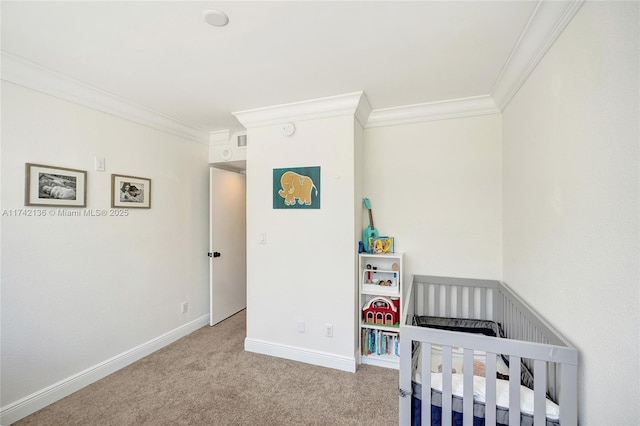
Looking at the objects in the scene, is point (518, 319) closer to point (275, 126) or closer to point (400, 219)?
point (400, 219)

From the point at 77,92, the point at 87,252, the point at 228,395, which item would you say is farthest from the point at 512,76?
the point at 87,252

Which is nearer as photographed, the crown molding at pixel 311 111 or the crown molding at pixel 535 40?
the crown molding at pixel 535 40

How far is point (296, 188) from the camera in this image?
247 centimetres

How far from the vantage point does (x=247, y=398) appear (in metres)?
1.95

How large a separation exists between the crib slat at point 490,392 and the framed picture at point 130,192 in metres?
2.96

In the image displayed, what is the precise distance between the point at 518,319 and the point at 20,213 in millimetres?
3484

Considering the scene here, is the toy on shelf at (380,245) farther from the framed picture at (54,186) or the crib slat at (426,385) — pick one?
the framed picture at (54,186)

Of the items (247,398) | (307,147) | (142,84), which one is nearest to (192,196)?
(142,84)

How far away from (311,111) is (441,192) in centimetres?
144

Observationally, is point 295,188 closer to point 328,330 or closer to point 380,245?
point 380,245

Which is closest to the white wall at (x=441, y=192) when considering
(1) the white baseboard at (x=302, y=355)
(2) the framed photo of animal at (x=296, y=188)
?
(2) the framed photo of animal at (x=296, y=188)

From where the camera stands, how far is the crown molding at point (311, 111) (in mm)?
2229

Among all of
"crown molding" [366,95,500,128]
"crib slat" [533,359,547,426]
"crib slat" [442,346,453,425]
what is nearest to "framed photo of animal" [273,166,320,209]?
"crown molding" [366,95,500,128]

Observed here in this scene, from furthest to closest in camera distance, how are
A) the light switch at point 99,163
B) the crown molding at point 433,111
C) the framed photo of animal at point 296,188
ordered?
1. the framed photo of animal at point 296,188
2. the crown molding at point 433,111
3. the light switch at point 99,163
